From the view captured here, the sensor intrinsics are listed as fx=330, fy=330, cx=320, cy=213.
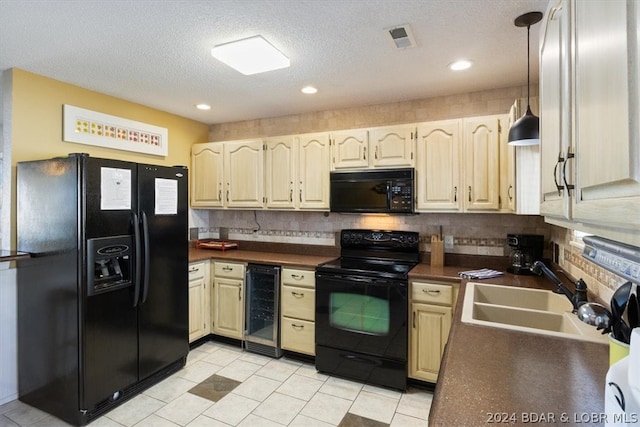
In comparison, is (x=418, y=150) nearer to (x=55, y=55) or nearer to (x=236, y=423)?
(x=236, y=423)

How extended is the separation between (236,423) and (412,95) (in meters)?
2.96

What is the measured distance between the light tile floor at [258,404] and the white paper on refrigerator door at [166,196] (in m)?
1.40

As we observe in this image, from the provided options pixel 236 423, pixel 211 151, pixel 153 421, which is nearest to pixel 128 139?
pixel 211 151

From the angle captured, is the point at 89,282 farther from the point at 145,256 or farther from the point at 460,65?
the point at 460,65

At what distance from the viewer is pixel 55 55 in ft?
7.33

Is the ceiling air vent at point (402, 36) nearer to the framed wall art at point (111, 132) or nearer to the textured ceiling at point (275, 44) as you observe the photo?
the textured ceiling at point (275, 44)

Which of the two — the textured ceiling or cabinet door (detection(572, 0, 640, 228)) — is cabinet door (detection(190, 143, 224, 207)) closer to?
the textured ceiling

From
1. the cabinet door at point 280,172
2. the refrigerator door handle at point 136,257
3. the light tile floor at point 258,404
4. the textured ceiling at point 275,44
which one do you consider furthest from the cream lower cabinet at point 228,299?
the textured ceiling at point 275,44

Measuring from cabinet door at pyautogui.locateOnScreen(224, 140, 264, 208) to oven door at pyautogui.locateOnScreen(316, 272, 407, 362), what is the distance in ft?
3.98

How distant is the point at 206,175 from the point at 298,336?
2.08 metres

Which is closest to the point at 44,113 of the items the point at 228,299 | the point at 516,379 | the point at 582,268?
the point at 228,299

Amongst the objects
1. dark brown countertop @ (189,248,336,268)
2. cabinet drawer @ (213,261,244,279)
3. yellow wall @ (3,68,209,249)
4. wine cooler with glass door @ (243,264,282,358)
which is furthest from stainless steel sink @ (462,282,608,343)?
yellow wall @ (3,68,209,249)

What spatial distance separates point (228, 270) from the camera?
10.9ft

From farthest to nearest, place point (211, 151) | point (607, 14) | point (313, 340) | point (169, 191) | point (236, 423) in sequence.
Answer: point (211, 151)
point (313, 340)
point (169, 191)
point (236, 423)
point (607, 14)
